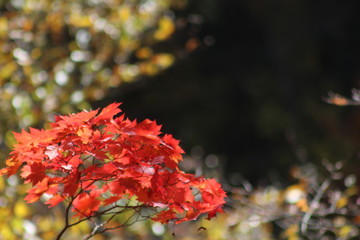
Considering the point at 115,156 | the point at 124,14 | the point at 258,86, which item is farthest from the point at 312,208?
the point at 258,86

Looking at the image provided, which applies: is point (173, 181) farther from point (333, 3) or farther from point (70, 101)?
point (333, 3)

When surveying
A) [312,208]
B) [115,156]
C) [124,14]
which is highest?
[115,156]

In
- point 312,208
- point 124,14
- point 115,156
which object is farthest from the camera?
point 124,14

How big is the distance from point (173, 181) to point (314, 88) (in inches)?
304

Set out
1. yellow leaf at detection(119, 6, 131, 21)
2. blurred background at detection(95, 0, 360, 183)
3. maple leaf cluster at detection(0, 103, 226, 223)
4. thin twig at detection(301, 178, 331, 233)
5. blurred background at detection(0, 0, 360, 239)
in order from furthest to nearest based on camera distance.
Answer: blurred background at detection(95, 0, 360, 183), blurred background at detection(0, 0, 360, 239), yellow leaf at detection(119, 6, 131, 21), thin twig at detection(301, 178, 331, 233), maple leaf cluster at detection(0, 103, 226, 223)

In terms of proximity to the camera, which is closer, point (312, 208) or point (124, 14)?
point (312, 208)

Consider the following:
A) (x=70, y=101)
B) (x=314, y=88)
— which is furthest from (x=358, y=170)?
(x=314, y=88)

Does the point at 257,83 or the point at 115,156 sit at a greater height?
the point at 115,156

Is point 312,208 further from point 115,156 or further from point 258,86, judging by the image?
point 258,86

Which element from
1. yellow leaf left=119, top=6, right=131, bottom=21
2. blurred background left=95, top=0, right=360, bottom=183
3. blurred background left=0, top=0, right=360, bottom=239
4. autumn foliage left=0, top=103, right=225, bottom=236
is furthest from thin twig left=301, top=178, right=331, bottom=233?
blurred background left=95, top=0, right=360, bottom=183

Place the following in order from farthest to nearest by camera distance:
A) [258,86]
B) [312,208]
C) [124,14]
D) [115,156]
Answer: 1. [258,86]
2. [124,14]
3. [312,208]
4. [115,156]

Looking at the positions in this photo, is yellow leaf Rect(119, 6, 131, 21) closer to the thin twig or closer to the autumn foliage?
the thin twig

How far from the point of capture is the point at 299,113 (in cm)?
880

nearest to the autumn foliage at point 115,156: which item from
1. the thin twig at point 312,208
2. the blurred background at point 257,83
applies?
the thin twig at point 312,208
